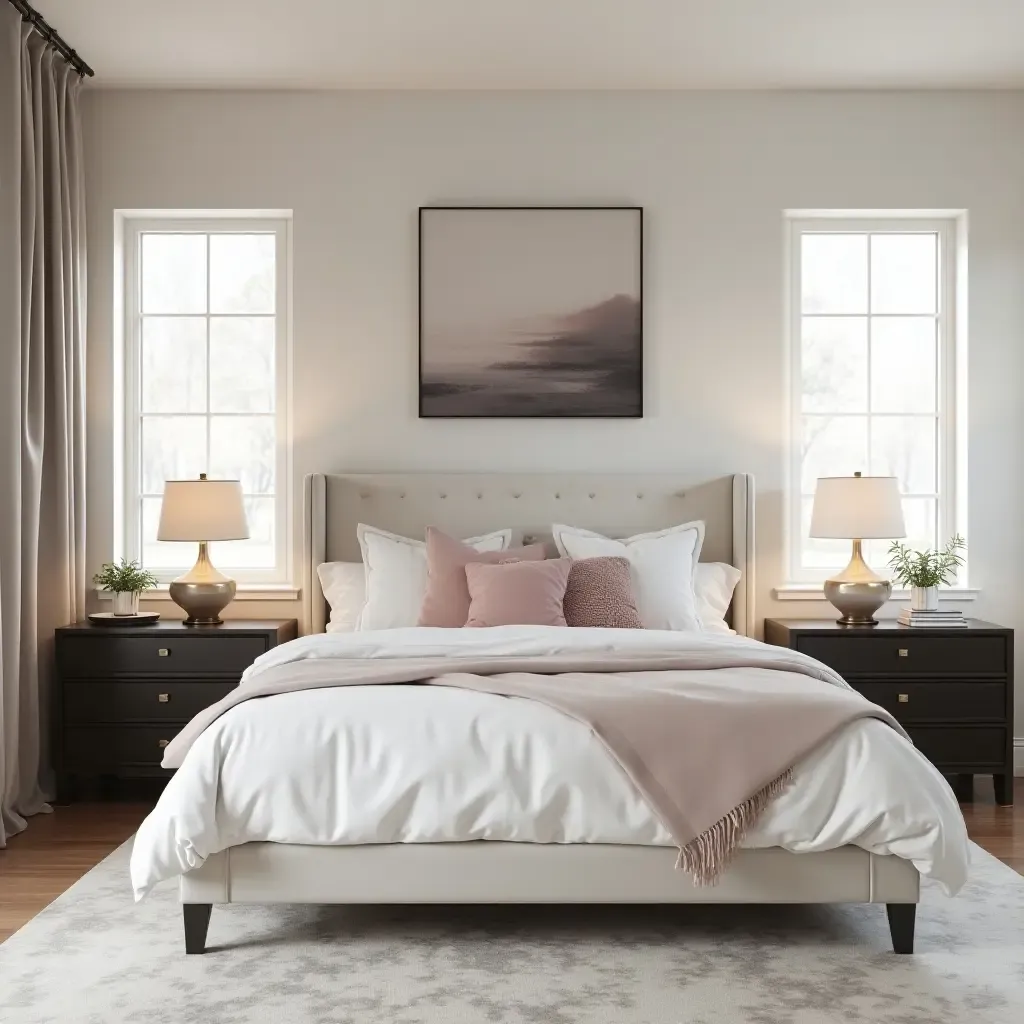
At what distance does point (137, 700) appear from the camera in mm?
4324

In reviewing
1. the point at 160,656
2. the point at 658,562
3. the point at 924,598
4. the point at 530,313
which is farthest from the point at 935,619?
the point at 160,656

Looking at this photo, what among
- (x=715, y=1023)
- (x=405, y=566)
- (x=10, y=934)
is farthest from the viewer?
(x=405, y=566)

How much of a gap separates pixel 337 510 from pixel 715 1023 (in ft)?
9.23

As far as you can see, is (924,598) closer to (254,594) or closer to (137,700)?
(254,594)

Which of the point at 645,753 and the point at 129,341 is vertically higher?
the point at 129,341

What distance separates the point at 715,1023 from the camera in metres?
2.42

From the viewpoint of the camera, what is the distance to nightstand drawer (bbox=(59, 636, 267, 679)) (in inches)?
170

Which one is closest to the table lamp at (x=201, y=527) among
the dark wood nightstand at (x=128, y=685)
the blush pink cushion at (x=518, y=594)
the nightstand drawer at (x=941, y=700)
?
the dark wood nightstand at (x=128, y=685)

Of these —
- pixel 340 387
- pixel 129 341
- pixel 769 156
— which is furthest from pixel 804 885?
pixel 129 341

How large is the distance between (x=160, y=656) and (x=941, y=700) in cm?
296

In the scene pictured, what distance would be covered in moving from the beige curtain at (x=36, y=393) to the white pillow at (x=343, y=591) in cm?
102

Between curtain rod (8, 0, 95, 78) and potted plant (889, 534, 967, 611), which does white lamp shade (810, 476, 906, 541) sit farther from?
curtain rod (8, 0, 95, 78)

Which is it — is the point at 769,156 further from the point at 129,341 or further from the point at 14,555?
the point at 14,555

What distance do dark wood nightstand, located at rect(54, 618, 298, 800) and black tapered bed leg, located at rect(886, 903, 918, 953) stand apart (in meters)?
2.43
